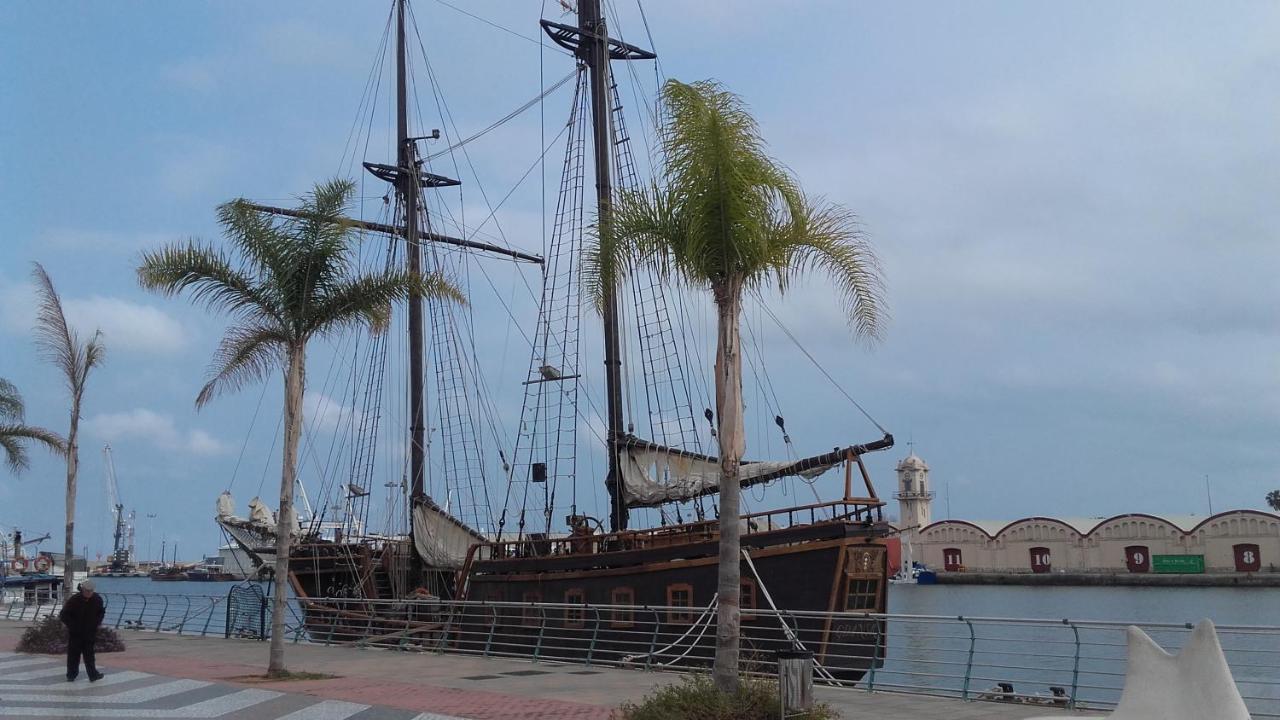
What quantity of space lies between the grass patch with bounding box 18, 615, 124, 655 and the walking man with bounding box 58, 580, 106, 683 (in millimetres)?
4761

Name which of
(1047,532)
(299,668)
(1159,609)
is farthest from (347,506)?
(1047,532)

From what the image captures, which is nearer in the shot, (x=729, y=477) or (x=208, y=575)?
(x=729, y=477)

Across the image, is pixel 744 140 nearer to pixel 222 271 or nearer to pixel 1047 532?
pixel 222 271

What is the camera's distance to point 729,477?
1100cm

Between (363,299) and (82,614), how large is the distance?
6.05m

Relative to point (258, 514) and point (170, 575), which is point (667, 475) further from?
point (170, 575)

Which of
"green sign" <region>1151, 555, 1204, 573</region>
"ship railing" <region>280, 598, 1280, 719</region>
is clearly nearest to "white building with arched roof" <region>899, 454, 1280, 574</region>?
"green sign" <region>1151, 555, 1204, 573</region>

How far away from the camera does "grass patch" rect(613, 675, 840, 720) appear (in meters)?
9.70

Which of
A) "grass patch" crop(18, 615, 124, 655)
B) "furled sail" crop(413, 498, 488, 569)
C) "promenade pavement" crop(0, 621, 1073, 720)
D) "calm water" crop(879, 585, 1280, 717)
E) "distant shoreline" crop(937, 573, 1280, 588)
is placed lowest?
"calm water" crop(879, 585, 1280, 717)

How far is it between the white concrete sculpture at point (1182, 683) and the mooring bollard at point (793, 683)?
8.31ft

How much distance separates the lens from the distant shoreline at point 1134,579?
242ft

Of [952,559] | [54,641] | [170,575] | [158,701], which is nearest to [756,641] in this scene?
[158,701]

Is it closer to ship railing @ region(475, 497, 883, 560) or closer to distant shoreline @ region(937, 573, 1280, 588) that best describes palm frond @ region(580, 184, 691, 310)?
ship railing @ region(475, 497, 883, 560)

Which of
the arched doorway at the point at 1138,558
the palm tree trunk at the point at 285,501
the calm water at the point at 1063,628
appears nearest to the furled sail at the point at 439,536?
the calm water at the point at 1063,628
